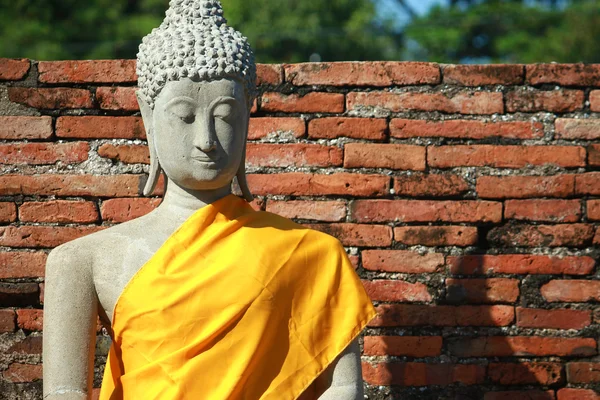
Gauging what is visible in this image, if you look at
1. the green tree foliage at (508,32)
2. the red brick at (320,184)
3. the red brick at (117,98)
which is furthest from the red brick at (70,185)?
the green tree foliage at (508,32)

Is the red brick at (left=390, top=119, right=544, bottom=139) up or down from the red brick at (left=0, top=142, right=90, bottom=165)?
up

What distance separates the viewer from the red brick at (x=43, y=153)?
14.6ft

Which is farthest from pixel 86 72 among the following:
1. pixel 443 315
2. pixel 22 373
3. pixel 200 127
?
pixel 443 315

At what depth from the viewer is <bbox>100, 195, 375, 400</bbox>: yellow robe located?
10.8ft

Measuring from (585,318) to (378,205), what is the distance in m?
0.88

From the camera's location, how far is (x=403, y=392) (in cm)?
441

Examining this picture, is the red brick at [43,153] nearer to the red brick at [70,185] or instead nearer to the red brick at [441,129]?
the red brick at [70,185]

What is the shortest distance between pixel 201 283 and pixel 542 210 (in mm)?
1695

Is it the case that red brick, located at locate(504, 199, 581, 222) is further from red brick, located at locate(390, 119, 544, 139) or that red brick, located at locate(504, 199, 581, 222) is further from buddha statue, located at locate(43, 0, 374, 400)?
buddha statue, located at locate(43, 0, 374, 400)

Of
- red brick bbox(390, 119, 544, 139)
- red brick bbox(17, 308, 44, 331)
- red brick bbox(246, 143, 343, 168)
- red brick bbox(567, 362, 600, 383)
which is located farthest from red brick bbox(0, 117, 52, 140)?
red brick bbox(567, 362, 600, 383)

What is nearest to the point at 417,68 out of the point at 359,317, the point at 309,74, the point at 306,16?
the point at 309,74

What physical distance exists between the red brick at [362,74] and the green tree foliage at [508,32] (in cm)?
1187

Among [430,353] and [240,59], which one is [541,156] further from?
[240,59]

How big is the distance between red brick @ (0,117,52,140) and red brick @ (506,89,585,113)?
1742mm
